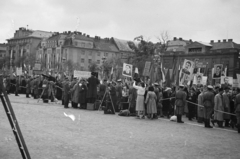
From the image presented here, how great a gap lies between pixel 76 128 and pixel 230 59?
68.1 m

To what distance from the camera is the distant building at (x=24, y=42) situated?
130125 millimetres

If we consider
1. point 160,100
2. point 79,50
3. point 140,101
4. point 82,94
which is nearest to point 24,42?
point 79,50

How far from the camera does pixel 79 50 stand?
104 metres

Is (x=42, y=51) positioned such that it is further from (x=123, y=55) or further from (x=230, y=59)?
(x=230, y=59)

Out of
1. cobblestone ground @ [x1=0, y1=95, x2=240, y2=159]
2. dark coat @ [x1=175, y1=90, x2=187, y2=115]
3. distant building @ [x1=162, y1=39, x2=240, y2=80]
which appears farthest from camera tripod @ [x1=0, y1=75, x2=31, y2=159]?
distant building @ [x1=162, y1=39, x2=240, y2=80]

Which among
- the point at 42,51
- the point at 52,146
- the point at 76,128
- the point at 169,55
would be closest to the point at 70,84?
the point at 76,128

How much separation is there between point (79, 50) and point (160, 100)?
86.3 metres

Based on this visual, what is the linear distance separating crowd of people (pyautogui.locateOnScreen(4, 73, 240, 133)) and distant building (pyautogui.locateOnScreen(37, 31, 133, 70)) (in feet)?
245

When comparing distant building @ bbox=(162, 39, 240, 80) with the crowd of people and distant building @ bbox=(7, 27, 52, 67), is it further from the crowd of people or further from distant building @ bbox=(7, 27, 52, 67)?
distant building @ bbox=(7, 27, 52, 67)

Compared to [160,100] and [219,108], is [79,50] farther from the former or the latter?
[219,108]

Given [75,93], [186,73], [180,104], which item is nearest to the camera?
[180,104]

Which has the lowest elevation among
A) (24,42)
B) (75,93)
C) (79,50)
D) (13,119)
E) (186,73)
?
(75,93)

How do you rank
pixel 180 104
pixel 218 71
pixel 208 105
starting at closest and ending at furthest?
pixel 208 105 < pixel 180 104 < pixel 218 71

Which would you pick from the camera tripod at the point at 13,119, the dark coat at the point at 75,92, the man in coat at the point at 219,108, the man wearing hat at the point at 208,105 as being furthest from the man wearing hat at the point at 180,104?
the camera tripod at the point at 13,119
